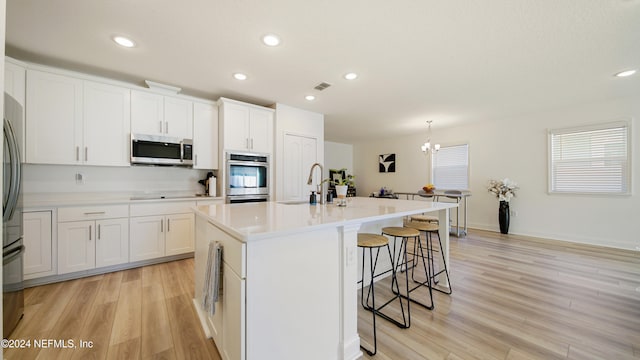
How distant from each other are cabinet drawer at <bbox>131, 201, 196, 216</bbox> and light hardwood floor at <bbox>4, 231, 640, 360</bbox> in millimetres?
698

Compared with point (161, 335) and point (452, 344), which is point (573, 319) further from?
point (161, 335)

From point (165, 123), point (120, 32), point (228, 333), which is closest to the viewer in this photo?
point (228, 333)

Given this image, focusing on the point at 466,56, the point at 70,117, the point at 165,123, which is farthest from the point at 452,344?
the point at 70,117

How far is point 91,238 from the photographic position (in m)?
2.70

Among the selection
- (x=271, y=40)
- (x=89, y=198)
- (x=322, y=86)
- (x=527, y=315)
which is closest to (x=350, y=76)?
(x=322, y=86)

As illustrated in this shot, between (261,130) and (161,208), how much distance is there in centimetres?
182

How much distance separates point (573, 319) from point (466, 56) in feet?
8.32

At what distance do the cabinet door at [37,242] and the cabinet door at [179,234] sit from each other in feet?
3.47

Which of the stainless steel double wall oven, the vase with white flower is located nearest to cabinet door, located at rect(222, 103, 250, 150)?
the stainless steel double wall oven

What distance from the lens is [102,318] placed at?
1915 mm

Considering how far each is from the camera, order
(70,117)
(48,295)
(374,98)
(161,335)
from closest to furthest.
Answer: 1. (161,335)
2. (48,295)
3. (70,117)
4. (374,98)

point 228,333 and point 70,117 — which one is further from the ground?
point 70,117

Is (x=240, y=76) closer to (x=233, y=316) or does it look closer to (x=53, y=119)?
(x=53, y=119)

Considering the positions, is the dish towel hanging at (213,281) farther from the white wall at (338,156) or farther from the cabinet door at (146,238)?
the white wall at (338,156)
